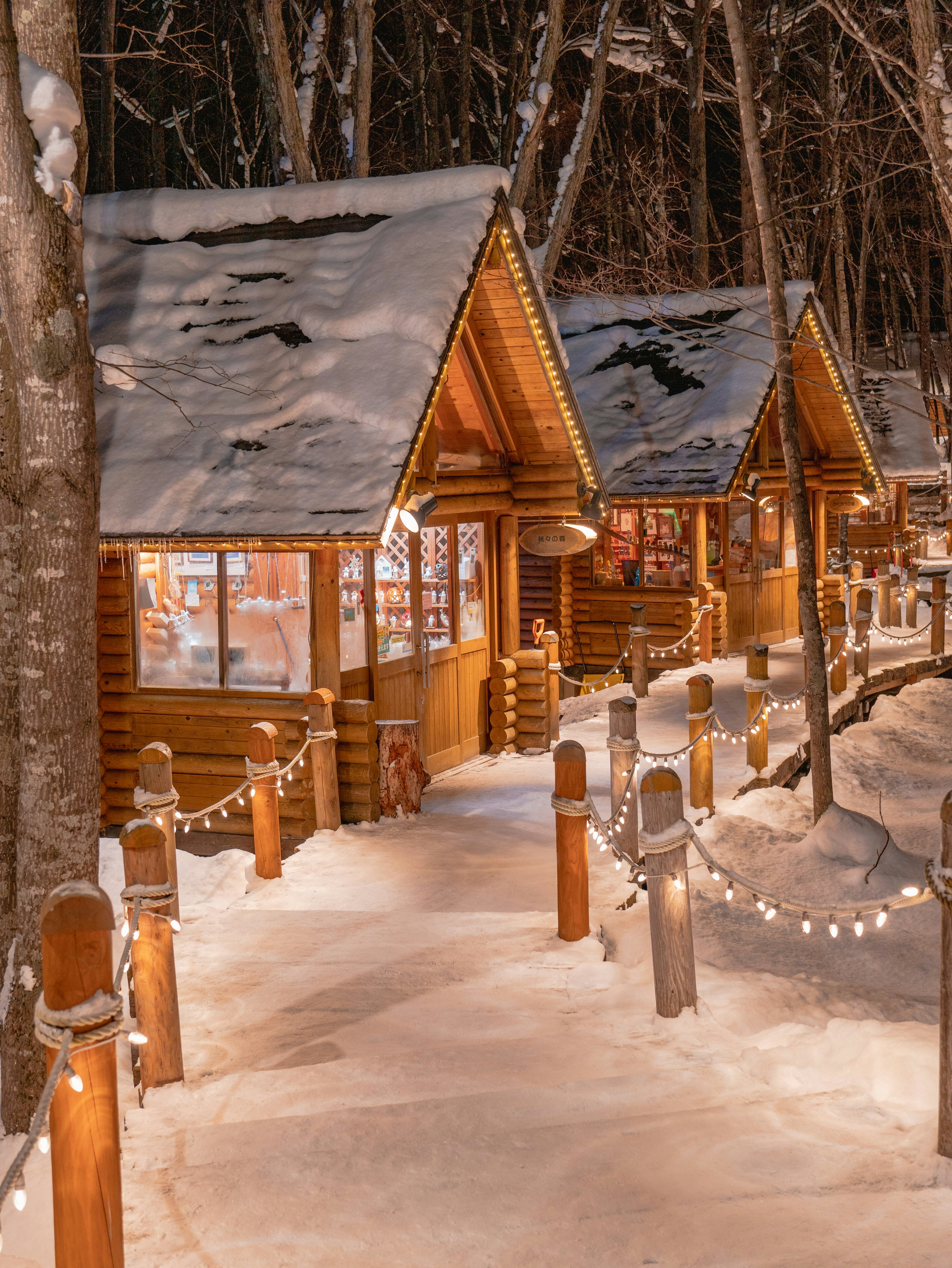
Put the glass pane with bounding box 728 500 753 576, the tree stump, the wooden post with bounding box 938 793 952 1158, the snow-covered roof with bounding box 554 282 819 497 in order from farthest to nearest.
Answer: the glass pane with bounding box 728 500 753 576
the snow-covered roof with bounding box 554 282 819 497
the tree stump
the wooden post with bounding box 938 793 952 1158

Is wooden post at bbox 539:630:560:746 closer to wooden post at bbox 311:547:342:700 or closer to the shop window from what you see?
wooden post at bbox 311:547:342:700

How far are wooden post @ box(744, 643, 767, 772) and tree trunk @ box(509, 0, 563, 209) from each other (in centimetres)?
948

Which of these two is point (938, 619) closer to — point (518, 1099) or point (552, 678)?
point (552, 678)

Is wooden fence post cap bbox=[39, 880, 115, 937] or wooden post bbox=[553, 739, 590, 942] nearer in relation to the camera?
wooden fence post cap bbox=[39, 880, 115, 937]

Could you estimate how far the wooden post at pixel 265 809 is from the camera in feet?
29.8

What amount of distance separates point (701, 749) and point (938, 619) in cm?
1175

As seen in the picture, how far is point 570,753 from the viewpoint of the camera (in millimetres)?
7254

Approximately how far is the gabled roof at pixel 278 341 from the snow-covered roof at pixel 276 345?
0.02 meters

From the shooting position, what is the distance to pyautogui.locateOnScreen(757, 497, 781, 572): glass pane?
2242 centimetres

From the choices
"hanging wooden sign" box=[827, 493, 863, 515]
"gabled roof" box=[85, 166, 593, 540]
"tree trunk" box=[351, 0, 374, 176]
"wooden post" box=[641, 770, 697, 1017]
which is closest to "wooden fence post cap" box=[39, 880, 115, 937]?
"wooden post" box=[641, 770, 697, 1017]

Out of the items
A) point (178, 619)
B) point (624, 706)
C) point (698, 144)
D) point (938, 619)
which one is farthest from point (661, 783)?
point (698, 144)

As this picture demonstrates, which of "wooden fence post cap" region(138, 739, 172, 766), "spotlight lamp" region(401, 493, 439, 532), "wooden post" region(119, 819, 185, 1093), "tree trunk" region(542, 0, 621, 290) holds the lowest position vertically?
"wooden post" region(119, 819, 185, 1093)

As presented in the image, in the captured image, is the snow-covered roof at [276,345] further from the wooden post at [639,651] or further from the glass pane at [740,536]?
the glass pane at [740,536]

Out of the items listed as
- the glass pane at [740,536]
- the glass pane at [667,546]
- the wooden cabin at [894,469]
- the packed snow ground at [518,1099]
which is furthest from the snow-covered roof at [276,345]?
the wooden cabin at [894,469]
